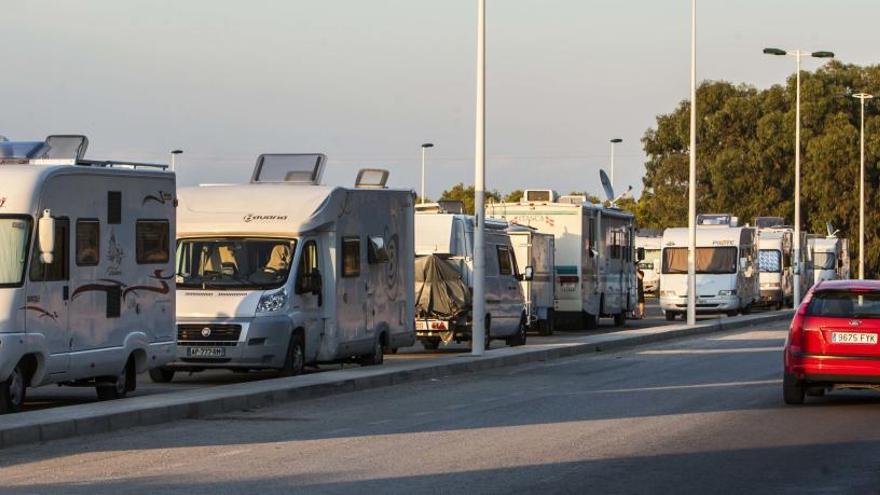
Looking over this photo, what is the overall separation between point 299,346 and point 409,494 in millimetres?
11897

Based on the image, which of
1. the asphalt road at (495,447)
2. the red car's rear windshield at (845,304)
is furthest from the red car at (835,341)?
the asphalt road at (495,447)

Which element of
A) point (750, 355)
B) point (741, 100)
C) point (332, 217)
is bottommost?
point (750, 355)

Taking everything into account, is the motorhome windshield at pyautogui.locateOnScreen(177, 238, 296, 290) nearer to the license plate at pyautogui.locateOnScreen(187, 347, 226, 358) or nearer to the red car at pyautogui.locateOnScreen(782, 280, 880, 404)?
the license plate at pyautogui.locateOnScreen(187, 347, 226, 358)

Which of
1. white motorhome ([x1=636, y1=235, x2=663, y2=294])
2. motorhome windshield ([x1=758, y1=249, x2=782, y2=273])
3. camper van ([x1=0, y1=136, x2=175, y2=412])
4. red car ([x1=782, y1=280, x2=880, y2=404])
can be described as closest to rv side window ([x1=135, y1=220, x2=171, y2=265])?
camper van ([x1=0, y1=136, x2=175, y2=412])

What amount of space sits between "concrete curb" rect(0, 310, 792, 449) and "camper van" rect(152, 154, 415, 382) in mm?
660

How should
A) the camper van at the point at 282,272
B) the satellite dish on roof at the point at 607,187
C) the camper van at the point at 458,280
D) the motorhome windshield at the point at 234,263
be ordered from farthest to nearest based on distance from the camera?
the satellite dish on roof at the point at 607,187
the camper van at the point at 458,280
the motorhome windshield at the point at 234,263
the camper van at the point at 282,272

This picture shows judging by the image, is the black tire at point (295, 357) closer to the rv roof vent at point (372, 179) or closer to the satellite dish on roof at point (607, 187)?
the rv roof vent at point (372, 179)

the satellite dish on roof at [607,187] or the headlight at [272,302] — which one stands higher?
the satellite dish on roof at [607,187]

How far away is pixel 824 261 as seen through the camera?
76.5m

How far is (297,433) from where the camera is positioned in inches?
649

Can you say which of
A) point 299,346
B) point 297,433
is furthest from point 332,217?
point 297,433

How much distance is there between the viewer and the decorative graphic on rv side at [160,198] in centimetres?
2041

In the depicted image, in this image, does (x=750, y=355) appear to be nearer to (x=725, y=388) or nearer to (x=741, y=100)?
(x=725, y=388)

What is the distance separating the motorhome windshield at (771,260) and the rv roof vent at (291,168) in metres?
42.4
